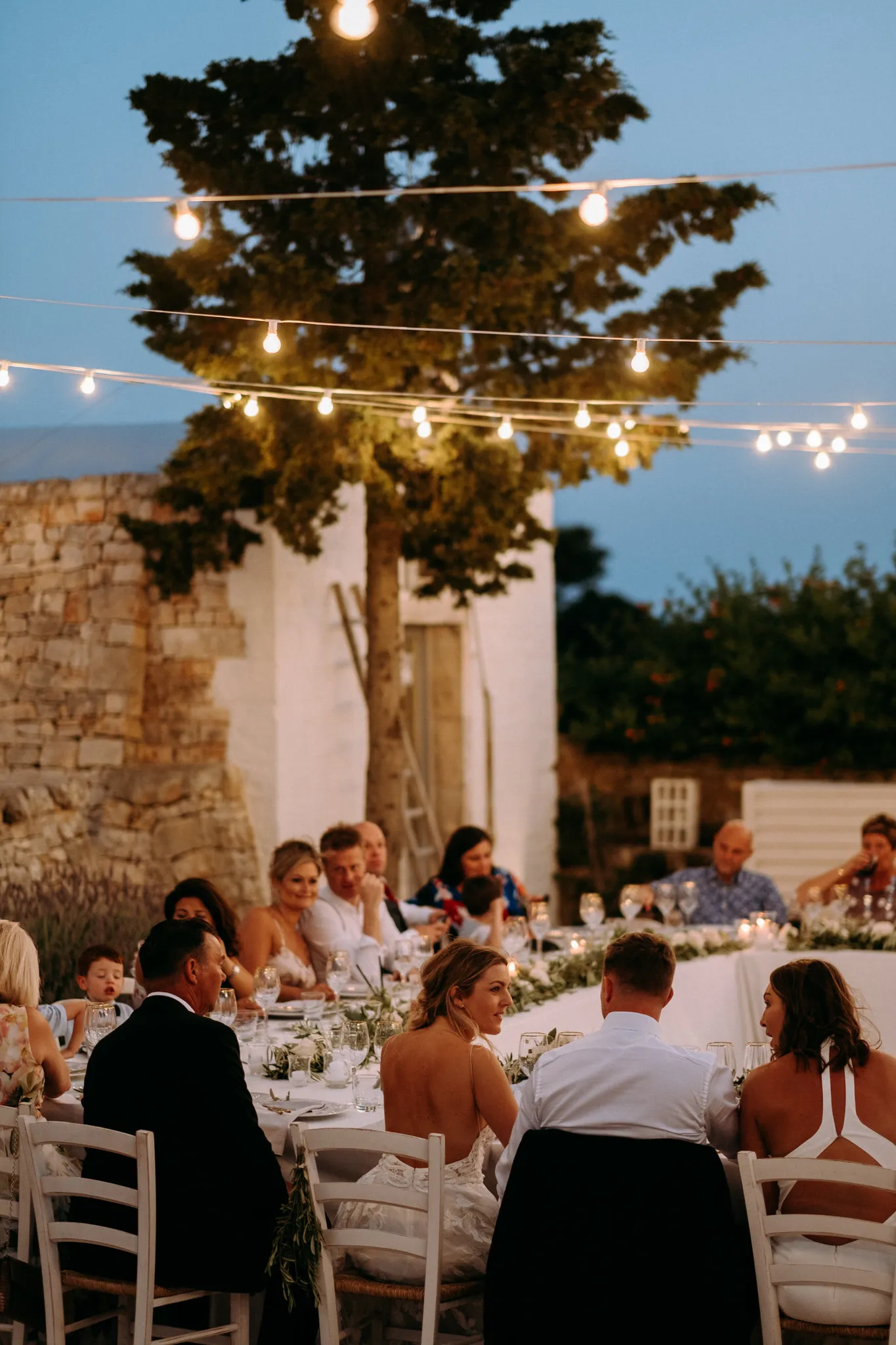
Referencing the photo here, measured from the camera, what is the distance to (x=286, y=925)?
221 inches

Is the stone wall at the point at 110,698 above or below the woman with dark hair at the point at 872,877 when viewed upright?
above

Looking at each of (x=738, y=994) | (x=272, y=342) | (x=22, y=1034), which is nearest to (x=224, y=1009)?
(x=22, y=1034)

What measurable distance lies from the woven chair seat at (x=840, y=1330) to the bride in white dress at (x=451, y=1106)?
2.25ft

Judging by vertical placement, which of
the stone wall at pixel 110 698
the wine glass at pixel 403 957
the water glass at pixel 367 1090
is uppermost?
the stone wall at pixel 110 698

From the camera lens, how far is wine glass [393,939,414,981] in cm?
537

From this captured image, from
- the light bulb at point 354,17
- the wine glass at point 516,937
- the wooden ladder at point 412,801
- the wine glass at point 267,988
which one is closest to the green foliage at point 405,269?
the wooden ladder at point 412,801

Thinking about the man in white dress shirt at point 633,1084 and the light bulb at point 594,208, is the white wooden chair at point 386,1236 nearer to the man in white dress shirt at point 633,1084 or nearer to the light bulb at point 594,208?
the man in white dress shirt at point 633,1084

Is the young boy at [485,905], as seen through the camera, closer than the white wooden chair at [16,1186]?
No

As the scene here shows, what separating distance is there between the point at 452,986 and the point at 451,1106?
28 centimetres

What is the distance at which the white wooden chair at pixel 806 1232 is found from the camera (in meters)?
2.91

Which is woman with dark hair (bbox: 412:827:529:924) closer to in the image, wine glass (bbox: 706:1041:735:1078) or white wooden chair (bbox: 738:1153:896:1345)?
wine glass (bbox: 706:1041:735:1078)

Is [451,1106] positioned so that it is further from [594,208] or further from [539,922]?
[594,208]

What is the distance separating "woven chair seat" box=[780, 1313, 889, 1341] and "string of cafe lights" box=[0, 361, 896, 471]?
164 inches

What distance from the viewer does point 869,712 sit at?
37.1 feet
